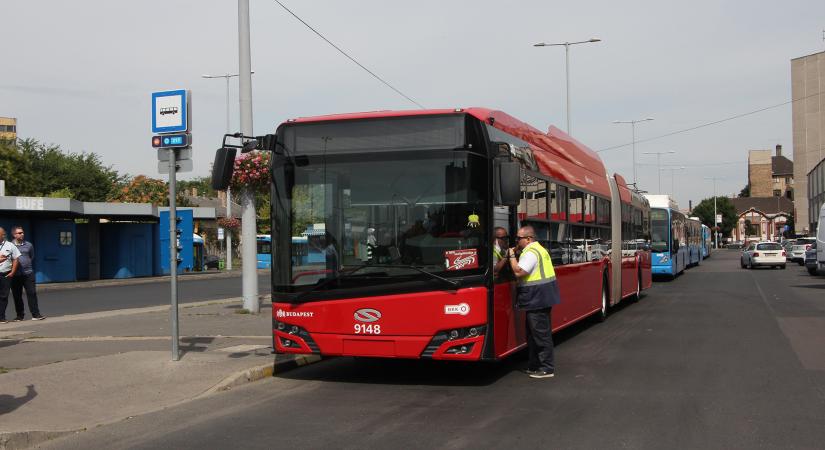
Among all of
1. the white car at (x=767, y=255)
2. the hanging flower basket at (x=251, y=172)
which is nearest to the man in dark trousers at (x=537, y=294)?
the hanging flower basket at (x=251, y=172)

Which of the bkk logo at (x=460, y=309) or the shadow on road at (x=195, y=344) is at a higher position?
the bkk logo at (x=460, y=309)

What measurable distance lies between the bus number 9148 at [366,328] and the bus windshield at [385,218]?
1.37 ft

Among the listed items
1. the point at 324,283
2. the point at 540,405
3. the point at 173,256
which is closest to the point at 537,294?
the point at 540,405

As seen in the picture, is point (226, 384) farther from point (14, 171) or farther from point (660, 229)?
point (14, 171)

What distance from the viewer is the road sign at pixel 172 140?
947 cm

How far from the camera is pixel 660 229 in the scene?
94.0ft

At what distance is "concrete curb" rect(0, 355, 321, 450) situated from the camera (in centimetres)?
611

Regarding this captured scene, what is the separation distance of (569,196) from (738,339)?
3.47 metres

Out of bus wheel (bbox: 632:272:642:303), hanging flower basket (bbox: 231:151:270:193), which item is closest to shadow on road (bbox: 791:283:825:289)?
bus wheel (bbox: 632:272:642:303)

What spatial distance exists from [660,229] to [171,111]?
2258 cm

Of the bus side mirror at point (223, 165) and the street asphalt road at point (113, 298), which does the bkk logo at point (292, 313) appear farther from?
the street asphalt road at point (113, 298)

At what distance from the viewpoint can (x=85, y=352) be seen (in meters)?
10.6

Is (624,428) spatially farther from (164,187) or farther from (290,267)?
(164,187)

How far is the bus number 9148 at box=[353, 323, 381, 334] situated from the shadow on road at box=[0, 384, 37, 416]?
322cm
